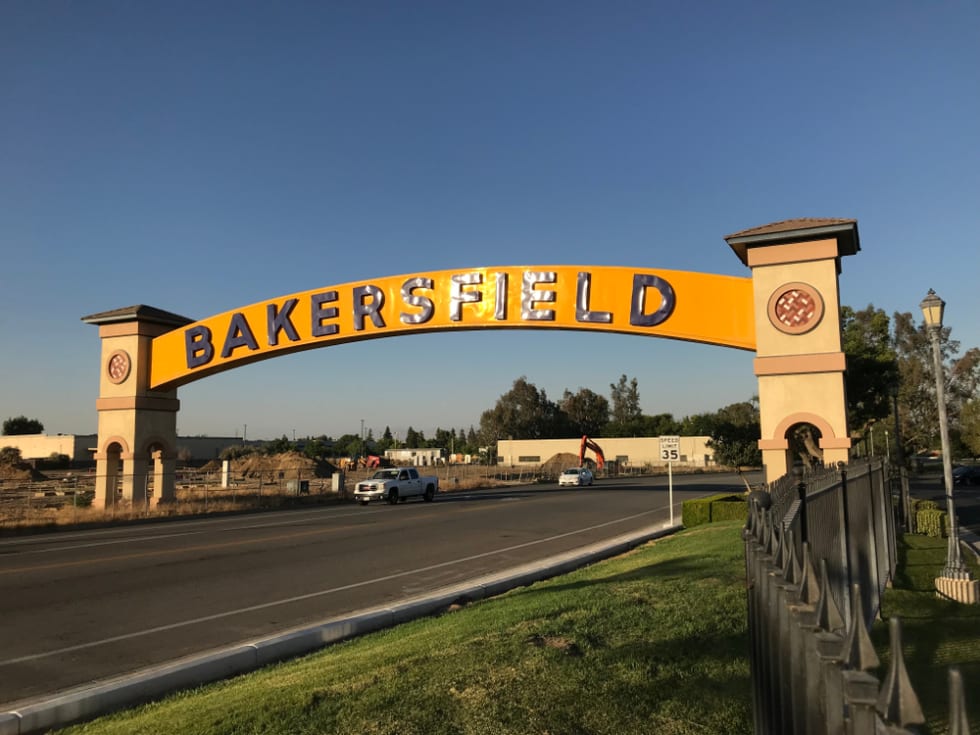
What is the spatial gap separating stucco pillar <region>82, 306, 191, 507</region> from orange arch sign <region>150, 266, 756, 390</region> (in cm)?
75

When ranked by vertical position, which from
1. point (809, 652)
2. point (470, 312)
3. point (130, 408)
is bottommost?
point (809, 652)

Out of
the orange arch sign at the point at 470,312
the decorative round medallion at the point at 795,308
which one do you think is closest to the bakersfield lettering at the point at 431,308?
the orange arch sign at the point at 470,312

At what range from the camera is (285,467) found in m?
66.2

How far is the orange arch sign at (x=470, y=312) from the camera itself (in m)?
19.7

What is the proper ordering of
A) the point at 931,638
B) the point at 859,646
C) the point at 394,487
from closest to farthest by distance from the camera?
the point at 859,646, the point at 931,638, the point at 394,487

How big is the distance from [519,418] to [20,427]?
91.9m

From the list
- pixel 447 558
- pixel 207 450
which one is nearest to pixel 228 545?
pixel 447 558

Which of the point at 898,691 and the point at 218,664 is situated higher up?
the point at 898,691

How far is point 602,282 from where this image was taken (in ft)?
69.6

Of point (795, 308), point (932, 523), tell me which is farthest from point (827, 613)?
point (932, 523)

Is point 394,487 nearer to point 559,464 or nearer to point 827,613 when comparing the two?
point 827,613

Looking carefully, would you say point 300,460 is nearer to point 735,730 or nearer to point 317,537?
point 317,537

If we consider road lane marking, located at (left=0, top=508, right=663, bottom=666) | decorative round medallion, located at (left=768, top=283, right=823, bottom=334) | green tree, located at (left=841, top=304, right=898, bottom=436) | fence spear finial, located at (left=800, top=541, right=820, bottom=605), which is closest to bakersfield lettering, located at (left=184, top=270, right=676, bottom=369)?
decorative round medallion, located at (left=768, top=283, right=823, bottom=334)

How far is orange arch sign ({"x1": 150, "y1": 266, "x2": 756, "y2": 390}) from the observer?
19.7 metres
